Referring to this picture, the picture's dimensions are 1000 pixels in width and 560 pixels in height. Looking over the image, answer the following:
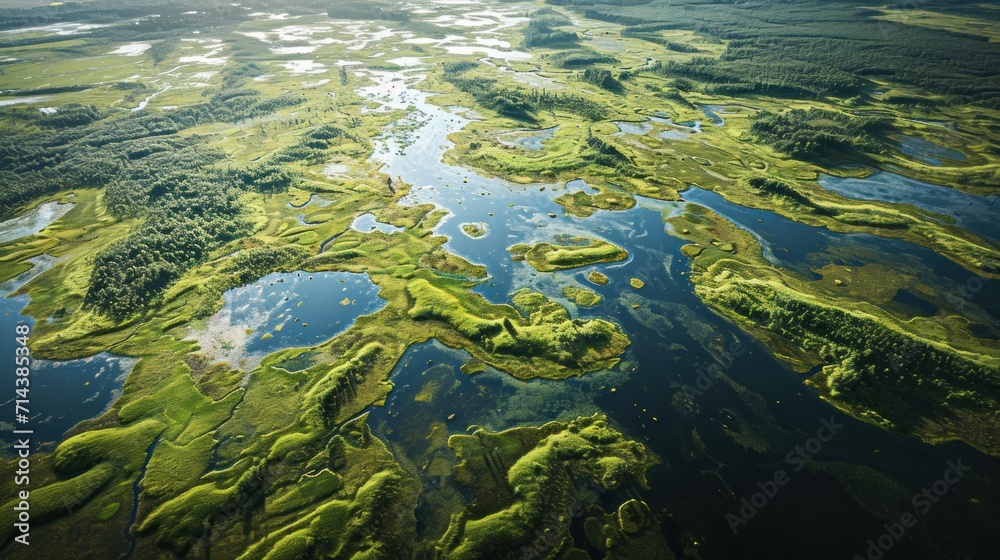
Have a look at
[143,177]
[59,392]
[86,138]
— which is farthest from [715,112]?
[86,138]

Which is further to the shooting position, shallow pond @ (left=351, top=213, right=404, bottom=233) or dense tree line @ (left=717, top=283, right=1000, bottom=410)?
shallow pond @ (left=351, top=213, right=404, bottom=233)

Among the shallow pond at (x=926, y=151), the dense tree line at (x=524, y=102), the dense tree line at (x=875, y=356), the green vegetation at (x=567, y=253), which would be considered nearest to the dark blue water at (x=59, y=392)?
the green vegetation at (x=567, y=253)

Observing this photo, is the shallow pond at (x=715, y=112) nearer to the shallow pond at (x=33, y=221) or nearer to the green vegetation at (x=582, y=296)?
the green vegetation at (x=582, y=296)

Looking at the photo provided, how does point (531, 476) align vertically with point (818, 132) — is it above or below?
below

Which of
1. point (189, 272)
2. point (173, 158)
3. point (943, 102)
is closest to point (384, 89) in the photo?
point (173, 158)

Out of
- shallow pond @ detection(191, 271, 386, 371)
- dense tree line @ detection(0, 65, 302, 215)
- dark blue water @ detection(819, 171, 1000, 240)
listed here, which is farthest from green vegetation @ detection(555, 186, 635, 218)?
dense tree line @ detection(0, 65, 302, 215)

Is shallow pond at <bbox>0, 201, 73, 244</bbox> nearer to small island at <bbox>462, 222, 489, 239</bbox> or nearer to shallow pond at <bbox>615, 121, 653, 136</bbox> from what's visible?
small island at <bbox>462, 222, 489, 239</bbox>

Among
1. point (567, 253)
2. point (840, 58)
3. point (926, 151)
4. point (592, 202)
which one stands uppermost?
point (840, 58)

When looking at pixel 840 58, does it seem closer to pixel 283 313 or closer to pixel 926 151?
pixel 926 151

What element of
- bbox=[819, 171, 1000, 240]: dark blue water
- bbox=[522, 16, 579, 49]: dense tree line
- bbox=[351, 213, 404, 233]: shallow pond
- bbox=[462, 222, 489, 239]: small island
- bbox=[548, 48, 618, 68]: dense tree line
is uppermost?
bbox=[522, 16, 579, 49]: dense tree line
